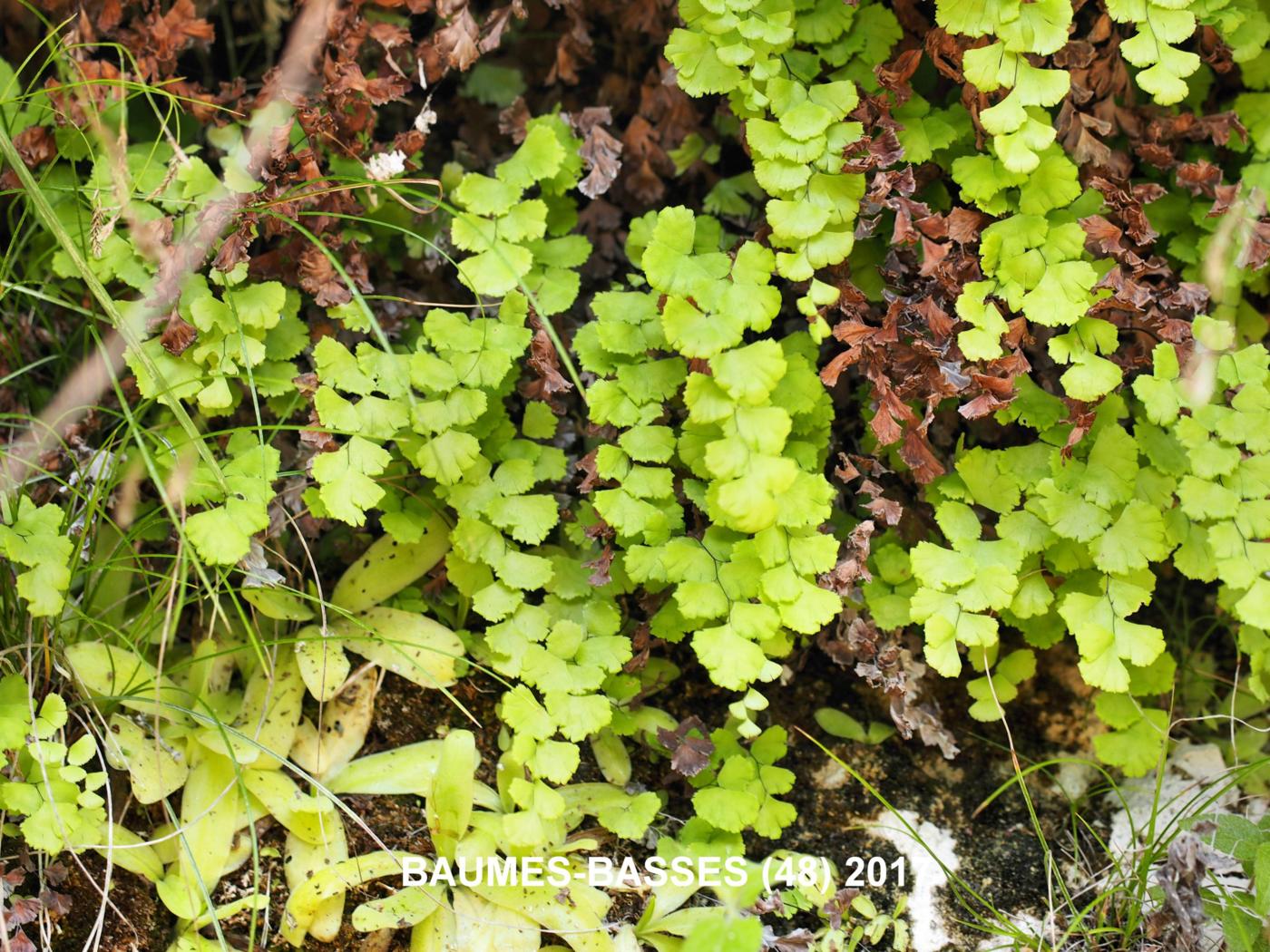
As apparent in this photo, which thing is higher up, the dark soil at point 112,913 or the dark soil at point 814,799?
the dark soil at point 112,913

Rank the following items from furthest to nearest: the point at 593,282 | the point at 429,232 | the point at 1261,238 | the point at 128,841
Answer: the point at 593,282 → the point at 429,232 → the point at 1261,238 → the point at 128,841

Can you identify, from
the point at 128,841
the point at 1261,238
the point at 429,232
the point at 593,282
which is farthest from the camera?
the point at 593,282

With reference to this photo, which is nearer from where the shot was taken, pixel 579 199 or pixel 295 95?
pixel 295 95

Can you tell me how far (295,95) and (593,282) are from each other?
0.56 m

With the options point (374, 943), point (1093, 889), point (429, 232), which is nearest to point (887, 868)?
point (1093, 889)

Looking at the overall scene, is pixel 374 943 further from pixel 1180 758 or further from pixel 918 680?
pixel 1180 758

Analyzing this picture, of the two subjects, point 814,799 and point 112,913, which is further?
point 814,799

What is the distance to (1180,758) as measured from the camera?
1.77 m

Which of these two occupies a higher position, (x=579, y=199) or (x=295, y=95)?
(x=295, y=95)

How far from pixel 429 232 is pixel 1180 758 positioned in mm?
1472

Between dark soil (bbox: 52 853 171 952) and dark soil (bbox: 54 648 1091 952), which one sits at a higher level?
dark soil (bbox: 52 853 171 952)

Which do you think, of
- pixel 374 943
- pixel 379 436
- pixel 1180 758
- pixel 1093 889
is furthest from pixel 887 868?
pixel 379 436

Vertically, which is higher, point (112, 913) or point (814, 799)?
Result: point (112, 913)

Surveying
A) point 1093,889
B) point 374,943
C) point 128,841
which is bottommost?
point 1093,889
